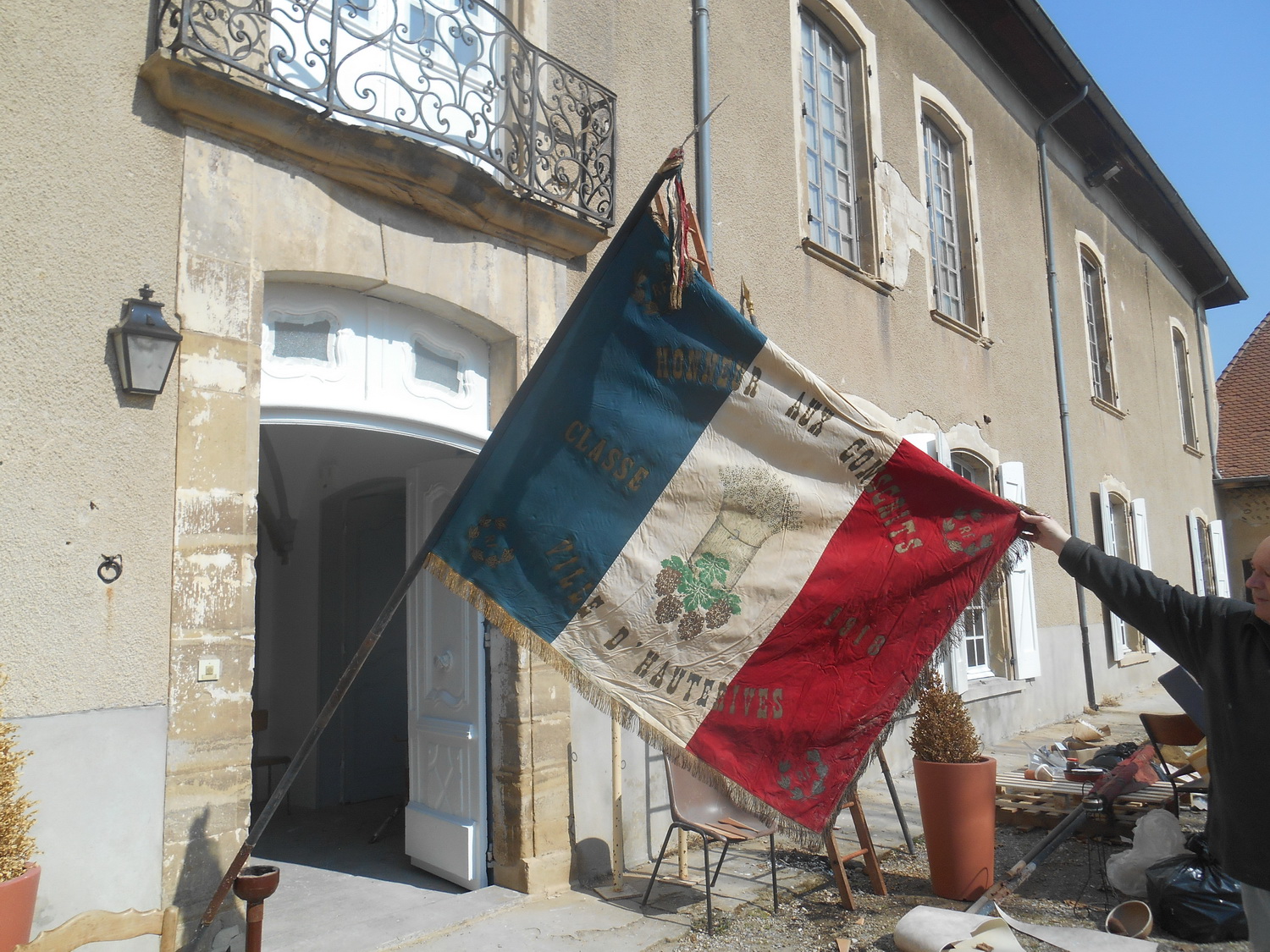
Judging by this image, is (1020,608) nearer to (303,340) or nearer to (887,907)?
(887,907)

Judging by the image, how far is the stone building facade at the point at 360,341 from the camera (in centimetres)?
348

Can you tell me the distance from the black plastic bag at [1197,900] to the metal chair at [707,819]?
5.62 feet

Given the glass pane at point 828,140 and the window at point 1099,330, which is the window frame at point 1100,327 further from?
the glass pane at point 828,140

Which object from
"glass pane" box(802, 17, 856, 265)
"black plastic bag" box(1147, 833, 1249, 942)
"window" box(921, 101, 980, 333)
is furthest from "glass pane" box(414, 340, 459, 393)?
"window" box(921, 101, 980, 333)

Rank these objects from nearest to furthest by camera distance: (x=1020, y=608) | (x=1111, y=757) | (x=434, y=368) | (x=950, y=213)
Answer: (x=434, y=368) < (x=1111, y=757) < (x=1020, y=608) < (x=950, y=213)

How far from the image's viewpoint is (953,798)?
15.9ft

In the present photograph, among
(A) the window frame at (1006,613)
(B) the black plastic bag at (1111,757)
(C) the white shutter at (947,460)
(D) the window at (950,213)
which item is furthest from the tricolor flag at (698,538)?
(D) the window at (950,213)

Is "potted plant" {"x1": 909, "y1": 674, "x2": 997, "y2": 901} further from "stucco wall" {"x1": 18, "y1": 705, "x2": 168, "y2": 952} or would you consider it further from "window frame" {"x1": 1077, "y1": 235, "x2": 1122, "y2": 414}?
"window frame" {"x1": 1077, "y1": 235, "x2": 1122, "y2": 414}

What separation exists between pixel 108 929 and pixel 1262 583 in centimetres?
383

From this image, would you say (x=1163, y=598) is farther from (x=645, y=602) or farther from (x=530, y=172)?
(x=530, y=172)

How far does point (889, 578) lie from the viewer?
112 inches

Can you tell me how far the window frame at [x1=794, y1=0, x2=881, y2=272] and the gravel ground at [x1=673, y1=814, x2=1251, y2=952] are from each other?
15.2 ft

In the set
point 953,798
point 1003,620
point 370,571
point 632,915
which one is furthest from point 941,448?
point 632,915

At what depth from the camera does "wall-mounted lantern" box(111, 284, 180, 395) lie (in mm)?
3598
